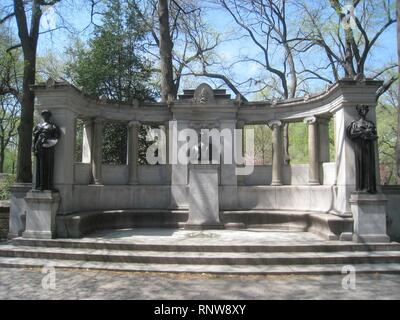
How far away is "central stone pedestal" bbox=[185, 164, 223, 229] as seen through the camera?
42.2 ft

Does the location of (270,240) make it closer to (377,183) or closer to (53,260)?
(377,183)

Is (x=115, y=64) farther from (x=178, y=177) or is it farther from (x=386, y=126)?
(x=386, y=126)

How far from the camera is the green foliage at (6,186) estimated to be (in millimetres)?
22359

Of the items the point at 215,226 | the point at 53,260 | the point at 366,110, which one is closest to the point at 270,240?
the point at 215,226

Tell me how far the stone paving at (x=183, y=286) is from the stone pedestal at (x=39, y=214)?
229 centimetres

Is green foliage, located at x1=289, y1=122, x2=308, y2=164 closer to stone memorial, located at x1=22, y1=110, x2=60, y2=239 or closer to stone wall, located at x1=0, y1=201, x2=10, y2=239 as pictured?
stone wall, located at x1=0, y1=201, x2=10, y2=239

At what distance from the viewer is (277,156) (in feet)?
48.7

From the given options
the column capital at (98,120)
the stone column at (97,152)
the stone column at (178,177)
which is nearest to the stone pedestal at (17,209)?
the stone column at (97,152)

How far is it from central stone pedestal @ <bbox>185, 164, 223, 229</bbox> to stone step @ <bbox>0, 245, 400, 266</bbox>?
316 centimetres

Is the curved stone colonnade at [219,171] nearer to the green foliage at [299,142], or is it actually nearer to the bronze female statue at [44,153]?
the bronze female statue at [44,153]

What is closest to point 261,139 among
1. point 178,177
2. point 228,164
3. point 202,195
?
point 228,164

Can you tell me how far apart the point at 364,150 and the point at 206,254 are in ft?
16.6

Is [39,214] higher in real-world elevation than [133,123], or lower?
lower

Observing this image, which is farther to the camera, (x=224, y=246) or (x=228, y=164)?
(x=228, y=164)
